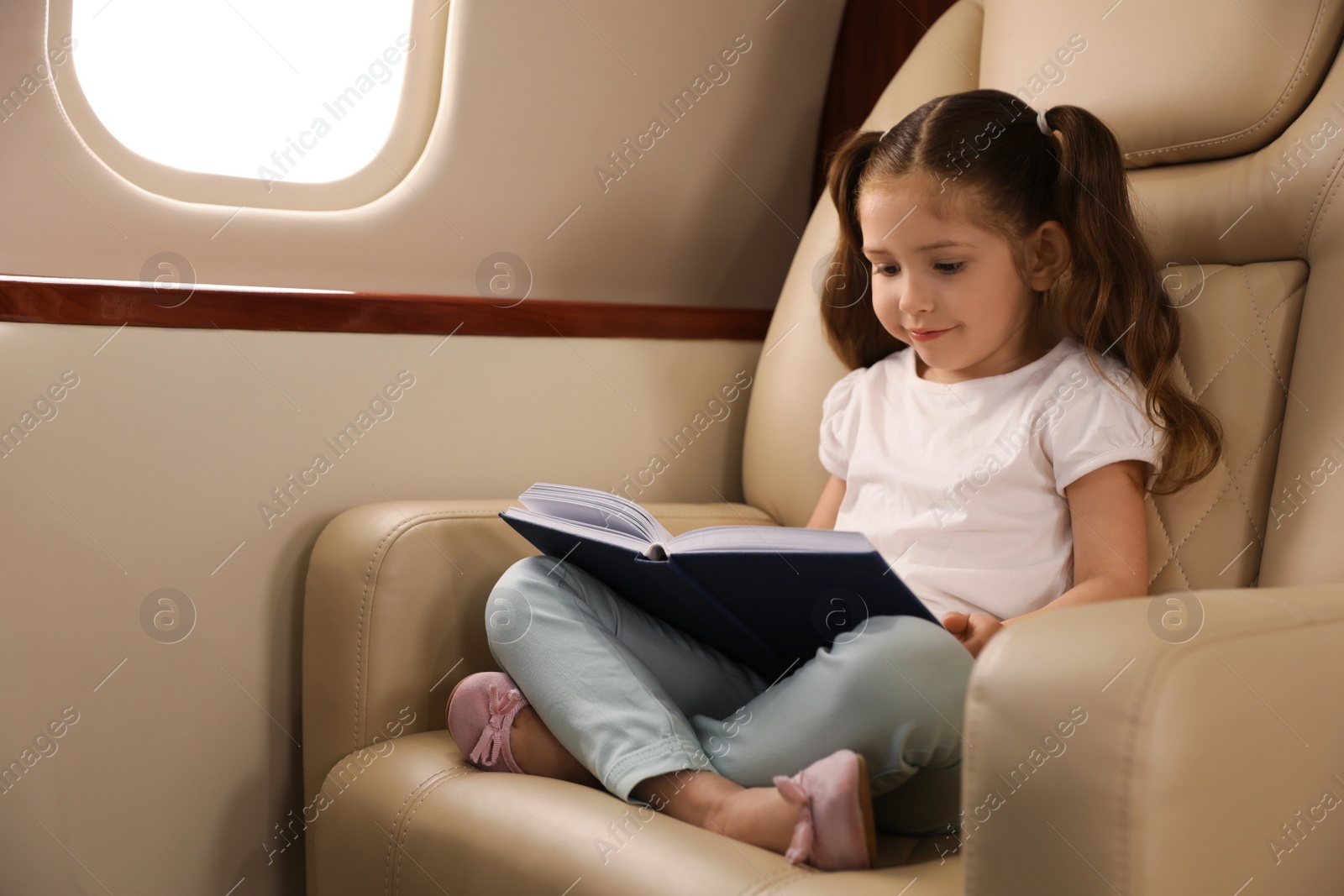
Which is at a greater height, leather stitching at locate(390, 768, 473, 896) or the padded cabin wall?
the padded cabin wall

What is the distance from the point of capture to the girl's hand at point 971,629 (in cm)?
80

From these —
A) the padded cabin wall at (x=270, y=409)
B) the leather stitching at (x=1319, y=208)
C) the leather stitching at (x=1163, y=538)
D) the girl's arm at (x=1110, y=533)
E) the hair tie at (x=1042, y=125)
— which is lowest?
the leather stitching at (x=1163, y=538)

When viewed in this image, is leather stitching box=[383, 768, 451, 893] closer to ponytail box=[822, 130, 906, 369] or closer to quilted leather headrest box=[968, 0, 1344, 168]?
ponytail box=[822, 130, 906, 369]

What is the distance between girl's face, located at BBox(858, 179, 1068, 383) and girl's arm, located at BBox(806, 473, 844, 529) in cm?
20

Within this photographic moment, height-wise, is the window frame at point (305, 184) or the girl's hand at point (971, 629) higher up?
the window frame at point (305, 184)

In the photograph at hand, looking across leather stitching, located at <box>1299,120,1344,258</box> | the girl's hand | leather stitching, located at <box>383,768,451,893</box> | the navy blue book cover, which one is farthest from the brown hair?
leather stitching, located at <box>383,768,451,893</box>

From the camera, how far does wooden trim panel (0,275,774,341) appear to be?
0.94 m

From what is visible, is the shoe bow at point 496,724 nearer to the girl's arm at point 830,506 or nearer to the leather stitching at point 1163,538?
the girl's arm at point 830,506

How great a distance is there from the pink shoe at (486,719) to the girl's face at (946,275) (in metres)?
0.52

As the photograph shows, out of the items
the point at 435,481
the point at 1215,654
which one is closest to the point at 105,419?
the point at 435,481

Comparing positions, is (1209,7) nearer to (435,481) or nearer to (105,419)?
(435,481)

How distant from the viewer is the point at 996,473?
3.17 feet

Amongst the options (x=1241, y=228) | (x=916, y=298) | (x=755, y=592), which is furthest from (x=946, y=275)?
(x=755, y=592)

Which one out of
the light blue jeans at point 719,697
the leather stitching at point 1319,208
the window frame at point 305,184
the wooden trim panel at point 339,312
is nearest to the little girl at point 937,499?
the light blue jeans at point 719,697
